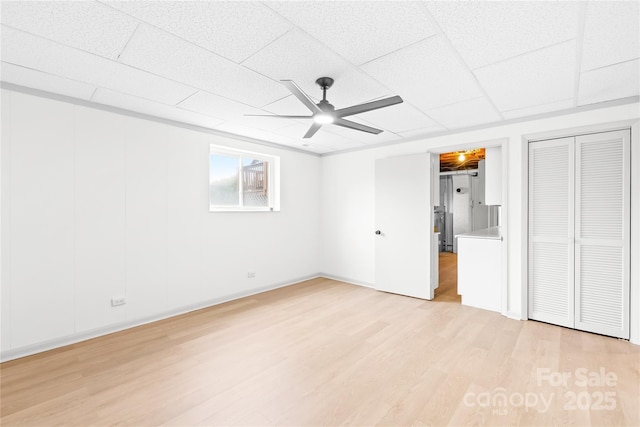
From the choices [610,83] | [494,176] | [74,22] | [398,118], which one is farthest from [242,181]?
[610,83]

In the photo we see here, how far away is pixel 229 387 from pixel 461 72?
3.04 metres

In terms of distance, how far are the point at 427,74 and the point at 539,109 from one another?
5.57 ft

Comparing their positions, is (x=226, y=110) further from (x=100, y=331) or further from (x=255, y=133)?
(x=100, y=331)

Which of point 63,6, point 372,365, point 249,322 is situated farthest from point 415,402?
point 63,6

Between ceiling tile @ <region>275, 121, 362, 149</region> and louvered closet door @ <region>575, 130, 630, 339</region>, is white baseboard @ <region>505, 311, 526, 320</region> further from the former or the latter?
ceiling tile @ <region>275, 121, 362, 149</region>

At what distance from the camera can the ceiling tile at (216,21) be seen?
62.4 inches

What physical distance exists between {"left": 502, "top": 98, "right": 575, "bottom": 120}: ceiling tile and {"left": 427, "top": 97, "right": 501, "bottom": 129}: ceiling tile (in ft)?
0.41

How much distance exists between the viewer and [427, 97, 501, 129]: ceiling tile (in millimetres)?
3018

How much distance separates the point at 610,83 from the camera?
2514 mm

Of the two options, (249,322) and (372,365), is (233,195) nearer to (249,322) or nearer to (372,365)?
(249,322)

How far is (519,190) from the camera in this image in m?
→ 3.46

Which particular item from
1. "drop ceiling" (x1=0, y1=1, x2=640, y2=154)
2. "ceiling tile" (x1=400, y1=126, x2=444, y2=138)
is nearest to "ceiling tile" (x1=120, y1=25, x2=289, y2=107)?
"drop ceiling" (x1=0, y1=1, x2=640, y2=154)

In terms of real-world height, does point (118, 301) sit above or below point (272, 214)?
below

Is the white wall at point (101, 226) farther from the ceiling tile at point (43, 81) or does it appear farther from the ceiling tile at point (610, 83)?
the ceiling tile at point (610, 83)
